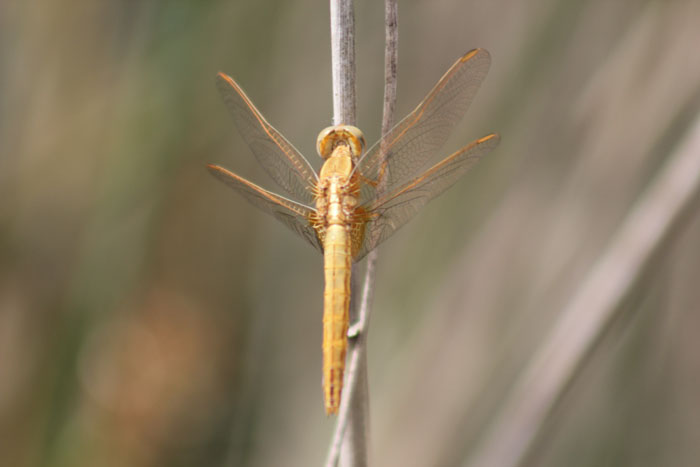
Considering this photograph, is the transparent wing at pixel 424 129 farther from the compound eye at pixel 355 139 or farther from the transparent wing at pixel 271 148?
the transparent wing at pixel 271 148

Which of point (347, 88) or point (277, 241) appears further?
point (277, 241)

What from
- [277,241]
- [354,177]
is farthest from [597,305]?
[277,241]

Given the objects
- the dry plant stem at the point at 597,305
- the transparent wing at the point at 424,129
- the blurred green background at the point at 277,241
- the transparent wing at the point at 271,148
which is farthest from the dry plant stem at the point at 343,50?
the blurred green background at the point at 277,241

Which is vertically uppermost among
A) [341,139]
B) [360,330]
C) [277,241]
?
[277,241]

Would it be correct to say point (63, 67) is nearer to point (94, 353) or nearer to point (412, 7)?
point (94, 353)

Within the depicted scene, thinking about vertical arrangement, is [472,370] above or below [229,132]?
below

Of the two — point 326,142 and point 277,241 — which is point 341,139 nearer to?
point 326,142

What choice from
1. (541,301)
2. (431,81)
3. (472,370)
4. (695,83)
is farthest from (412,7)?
(472,370)
